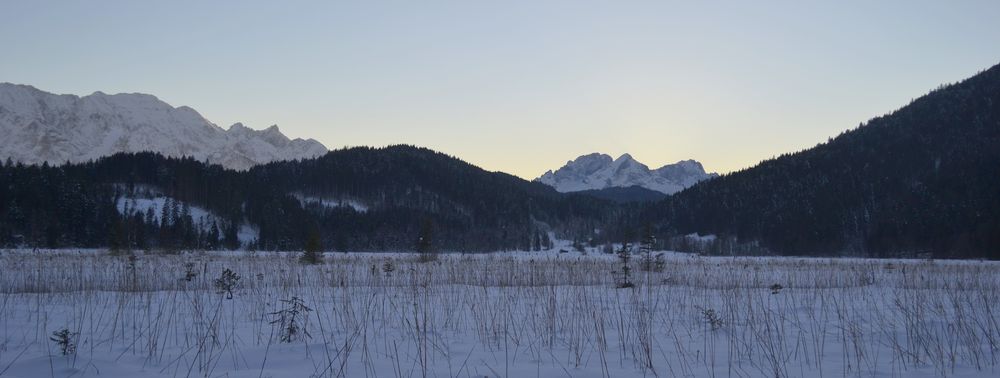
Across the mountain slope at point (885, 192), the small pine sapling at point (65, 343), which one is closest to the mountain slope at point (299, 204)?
the small pine sapling at point (65, 343)

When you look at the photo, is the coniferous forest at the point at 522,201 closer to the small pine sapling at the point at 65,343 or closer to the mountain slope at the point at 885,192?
the mountain slope at the point at 885,192

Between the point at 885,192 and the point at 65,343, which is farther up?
the point at 885,192

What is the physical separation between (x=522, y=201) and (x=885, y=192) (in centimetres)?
8615

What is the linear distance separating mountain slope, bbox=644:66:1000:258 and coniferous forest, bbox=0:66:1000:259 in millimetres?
291

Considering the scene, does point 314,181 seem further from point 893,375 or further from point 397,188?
point 893,375

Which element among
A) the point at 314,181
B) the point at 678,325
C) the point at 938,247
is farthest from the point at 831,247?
the point at 314,181

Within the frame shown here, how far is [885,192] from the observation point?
320 feet

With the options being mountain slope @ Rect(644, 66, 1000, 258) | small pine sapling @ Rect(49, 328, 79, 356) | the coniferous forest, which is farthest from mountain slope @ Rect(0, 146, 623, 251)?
mountain slope @ Rect(644, 66, 1000, 258)

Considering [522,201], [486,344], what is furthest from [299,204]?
[486,344]

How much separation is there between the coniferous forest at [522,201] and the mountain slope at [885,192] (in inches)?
11.4

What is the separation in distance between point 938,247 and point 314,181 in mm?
122860

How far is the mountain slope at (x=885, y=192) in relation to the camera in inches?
3076

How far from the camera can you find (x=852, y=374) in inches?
185

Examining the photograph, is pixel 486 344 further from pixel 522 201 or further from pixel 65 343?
pixel 522 201
